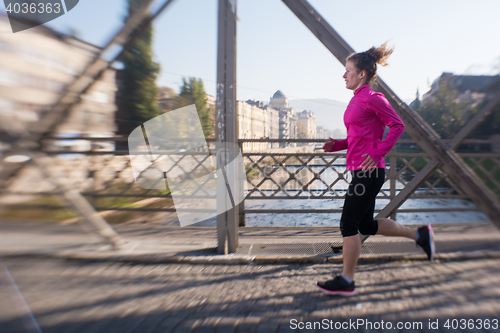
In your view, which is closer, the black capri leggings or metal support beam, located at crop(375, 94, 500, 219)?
the black capri leggings

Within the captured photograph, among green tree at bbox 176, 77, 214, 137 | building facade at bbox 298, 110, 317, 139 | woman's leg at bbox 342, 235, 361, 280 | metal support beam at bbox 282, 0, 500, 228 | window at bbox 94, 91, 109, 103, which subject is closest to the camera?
woman's leg at bbox 342, 235, 361, 280

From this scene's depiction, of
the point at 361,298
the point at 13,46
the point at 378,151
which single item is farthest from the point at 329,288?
the point at 13,46

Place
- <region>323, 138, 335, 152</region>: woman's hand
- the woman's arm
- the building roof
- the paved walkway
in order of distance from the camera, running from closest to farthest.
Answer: the paved walkway
the woman's arm
<region>323, 138, 335, 152</region>: woman's hand
the building roof

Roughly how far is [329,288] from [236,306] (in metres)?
0.64

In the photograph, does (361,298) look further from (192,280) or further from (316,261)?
(192,280)

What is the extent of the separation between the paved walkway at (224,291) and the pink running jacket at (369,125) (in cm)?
92

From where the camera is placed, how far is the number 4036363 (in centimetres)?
210

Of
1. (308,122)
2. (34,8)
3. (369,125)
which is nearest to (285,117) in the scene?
(308,122)

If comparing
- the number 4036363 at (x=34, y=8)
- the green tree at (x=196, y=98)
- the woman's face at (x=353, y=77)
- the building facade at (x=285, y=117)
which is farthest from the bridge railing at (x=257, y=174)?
the woman's face at (x=353, y=77)

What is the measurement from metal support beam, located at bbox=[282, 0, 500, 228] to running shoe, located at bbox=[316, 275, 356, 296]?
51.9 inches

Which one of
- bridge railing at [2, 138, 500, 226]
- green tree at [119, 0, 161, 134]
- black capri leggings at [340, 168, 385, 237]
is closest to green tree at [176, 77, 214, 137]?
green tree at [119, 0, 161, 134]

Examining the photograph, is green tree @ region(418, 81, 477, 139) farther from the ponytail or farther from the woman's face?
the woman's face

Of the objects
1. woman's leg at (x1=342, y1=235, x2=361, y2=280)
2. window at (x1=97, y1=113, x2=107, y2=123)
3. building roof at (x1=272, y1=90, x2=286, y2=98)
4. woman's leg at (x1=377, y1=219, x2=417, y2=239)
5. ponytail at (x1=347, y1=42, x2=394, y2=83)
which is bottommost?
woman's leg at (x1=342, y1=235, x2=361, y2=280)

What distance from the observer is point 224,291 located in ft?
7.32
